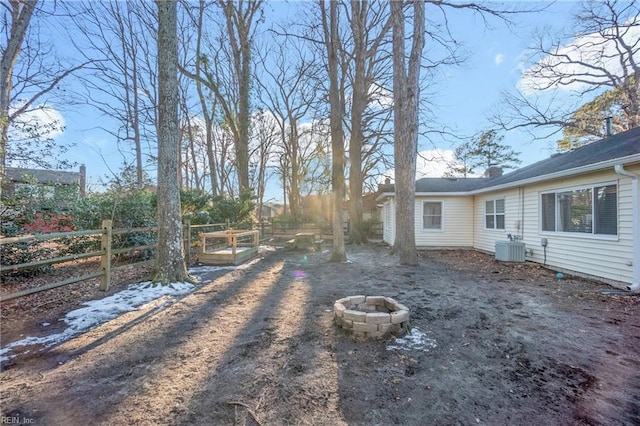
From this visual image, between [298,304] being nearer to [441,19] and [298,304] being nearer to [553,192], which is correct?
[553,192]

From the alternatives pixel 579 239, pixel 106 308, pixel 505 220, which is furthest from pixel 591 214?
pixel 106 308

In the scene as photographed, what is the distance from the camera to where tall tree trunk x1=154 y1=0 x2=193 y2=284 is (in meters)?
5.30

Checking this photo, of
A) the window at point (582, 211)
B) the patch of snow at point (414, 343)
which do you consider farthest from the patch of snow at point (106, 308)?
the window at point (582, 211)

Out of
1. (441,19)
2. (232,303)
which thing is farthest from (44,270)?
(441,19)

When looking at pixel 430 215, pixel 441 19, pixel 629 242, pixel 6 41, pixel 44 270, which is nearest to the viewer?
pixel 629 242

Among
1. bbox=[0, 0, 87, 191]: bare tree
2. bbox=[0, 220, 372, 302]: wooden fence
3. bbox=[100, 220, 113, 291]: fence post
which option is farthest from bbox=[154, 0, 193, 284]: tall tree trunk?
bbox=[0, 0, 87, 191]: bare tree

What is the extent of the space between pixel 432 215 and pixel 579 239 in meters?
5.22

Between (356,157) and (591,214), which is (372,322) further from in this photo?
(356,157)

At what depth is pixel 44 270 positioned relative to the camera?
587 centimetres

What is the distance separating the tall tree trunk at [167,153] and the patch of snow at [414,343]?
4.34 m

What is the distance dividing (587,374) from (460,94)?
408 inches

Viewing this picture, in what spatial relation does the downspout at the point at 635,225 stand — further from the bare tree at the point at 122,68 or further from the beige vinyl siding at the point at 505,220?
the bare tree at the point at 122,68

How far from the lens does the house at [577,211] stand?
5086 mm

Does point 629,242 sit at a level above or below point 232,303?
above
